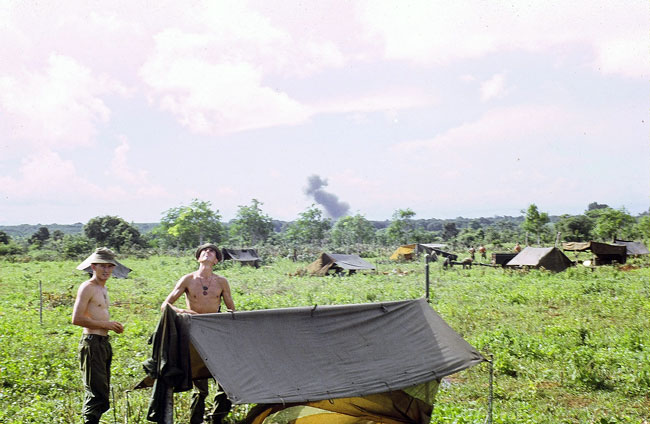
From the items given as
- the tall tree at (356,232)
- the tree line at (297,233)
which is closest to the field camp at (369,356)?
the tree line at (297,233)

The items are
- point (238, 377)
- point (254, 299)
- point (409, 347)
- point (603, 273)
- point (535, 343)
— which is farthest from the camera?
point (603, 273)

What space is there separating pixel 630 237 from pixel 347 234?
1459 inches

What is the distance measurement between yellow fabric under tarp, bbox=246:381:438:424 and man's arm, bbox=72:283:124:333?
6.20 feet

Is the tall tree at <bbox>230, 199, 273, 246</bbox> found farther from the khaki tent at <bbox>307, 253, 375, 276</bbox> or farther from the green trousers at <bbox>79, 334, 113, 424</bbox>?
the green trousers at <bbox>79, 334, 113, 424</bbox>

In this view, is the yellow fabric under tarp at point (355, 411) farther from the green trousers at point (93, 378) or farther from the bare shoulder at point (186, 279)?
the bare shoulder at point (186, 279)

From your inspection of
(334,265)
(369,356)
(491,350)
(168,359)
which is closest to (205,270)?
(168,359)

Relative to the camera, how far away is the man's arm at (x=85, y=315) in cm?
587

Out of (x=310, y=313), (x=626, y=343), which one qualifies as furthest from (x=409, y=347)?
(x=626, y=343)

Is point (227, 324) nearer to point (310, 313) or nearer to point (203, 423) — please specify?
point (310, 313)

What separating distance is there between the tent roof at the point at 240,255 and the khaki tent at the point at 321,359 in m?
32.8

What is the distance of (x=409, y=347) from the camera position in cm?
652

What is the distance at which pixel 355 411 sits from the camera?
20.1 feet

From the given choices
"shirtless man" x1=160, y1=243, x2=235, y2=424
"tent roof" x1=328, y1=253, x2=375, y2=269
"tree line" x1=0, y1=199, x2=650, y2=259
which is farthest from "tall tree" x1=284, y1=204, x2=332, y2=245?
"shirtless man" x1=160, y1=243, x2=235, y2=424

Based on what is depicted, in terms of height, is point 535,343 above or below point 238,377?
below
